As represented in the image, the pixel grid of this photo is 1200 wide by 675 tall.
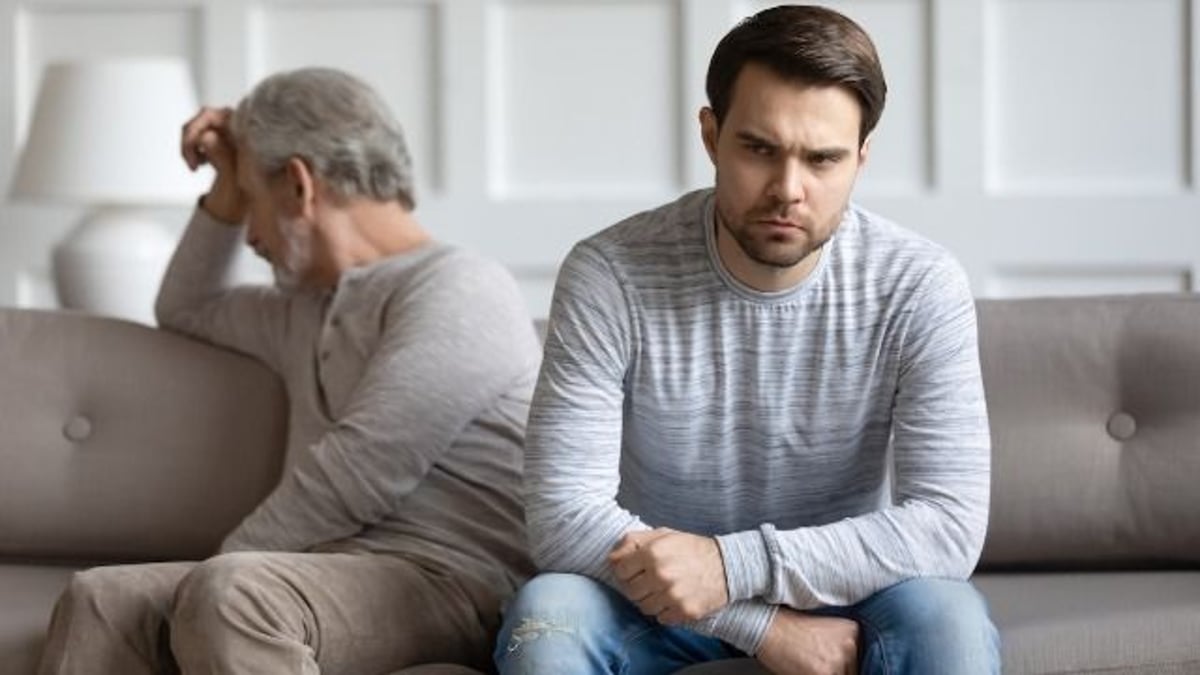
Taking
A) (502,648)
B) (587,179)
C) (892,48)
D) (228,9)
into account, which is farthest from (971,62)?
(502,648)

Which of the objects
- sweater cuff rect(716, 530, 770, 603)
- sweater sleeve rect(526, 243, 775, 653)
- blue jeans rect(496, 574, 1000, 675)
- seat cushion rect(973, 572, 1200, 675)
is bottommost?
seat cushion rect(973, 572, 1200, 675)

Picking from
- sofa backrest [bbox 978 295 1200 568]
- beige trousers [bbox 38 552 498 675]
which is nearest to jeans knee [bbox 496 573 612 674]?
beige trousers [bbox 38 552 498 675]

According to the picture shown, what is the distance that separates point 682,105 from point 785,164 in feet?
5.91

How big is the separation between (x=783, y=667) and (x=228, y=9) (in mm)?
2357

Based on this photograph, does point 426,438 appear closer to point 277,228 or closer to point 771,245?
point 277,228

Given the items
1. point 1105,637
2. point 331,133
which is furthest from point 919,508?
point 331,133

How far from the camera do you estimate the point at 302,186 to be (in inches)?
103

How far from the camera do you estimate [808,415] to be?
211cm

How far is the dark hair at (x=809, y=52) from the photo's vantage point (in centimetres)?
199

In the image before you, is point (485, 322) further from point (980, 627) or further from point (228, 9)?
point (228, 9)

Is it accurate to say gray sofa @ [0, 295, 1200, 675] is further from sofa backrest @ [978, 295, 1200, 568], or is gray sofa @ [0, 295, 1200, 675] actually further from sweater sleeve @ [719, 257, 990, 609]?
sweater sleeve @ [719, 257, 990, 609]

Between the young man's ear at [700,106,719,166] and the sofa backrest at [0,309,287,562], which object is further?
the sofa backrest at [0,309,287,562]

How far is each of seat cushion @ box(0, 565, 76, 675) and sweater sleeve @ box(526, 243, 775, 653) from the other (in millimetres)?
613

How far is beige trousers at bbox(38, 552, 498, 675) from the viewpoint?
2.06m
